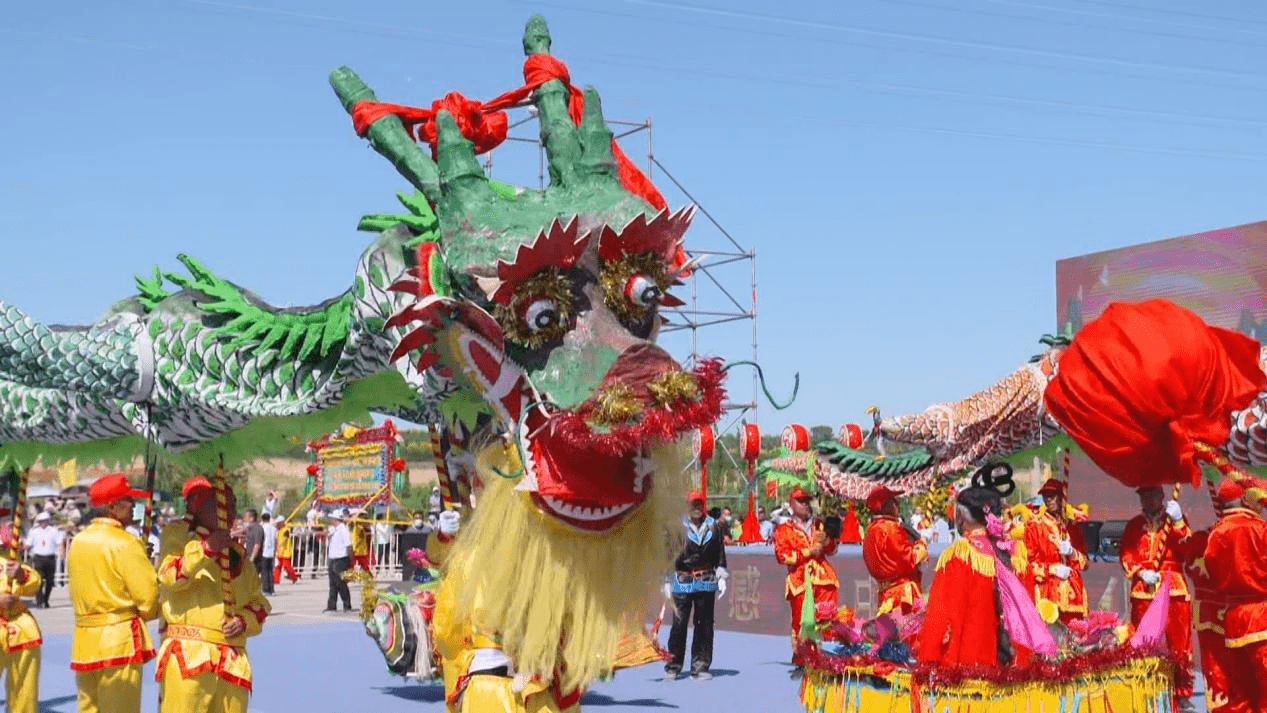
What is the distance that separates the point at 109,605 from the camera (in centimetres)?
673

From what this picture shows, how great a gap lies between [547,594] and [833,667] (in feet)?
9.59

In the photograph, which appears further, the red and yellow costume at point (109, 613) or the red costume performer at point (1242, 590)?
the red costume performer at point (1242, 590)

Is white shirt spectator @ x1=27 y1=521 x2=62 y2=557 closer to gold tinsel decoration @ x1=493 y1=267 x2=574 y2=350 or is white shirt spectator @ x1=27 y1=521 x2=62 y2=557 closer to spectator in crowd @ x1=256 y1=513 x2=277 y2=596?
spectator in crowd @ x1=256 y1=513 x2=277 y2=596

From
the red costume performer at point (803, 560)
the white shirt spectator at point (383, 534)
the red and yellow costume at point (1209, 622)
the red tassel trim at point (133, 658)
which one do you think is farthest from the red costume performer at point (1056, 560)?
the white shirt spectator at point (383, 534)

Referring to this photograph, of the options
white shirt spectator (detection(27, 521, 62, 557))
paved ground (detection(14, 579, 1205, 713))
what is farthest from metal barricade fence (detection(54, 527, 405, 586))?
paved ground (detection(14, 579, 1205, 713))

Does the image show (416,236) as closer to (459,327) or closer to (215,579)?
(459,327)

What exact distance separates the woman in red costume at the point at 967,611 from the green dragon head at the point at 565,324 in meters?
2.46

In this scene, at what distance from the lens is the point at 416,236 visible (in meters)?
4.51

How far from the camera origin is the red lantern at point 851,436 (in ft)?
28.7

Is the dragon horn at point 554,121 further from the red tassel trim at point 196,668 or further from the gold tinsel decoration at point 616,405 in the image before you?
the red tassel trim at point 196,668

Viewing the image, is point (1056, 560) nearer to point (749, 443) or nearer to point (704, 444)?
point (749, 443)

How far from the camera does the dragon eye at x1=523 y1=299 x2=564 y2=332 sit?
363 centimetres

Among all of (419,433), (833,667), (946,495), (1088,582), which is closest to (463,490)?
(833,667)

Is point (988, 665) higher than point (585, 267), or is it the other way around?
point (585, 267)
